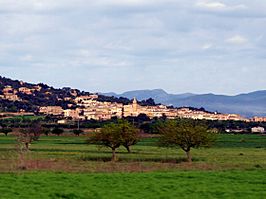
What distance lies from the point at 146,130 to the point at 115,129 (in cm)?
6905

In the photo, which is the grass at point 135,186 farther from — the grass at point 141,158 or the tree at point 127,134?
the tree at point 127,134

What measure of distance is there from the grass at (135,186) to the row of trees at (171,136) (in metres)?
27.4

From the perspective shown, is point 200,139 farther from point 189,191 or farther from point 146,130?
point 146,130

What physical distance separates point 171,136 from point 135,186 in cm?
3715

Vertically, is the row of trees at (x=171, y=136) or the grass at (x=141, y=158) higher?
the row of trees at (x=171, y=136)

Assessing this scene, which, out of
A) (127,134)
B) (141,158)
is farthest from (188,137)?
(127,134)

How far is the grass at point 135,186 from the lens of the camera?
3005cm

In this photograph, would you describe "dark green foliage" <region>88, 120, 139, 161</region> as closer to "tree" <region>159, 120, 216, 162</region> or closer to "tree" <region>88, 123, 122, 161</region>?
"tree" <region>88, 123, 122, 161</region>

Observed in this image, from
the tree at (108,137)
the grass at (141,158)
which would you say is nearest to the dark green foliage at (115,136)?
A: the tree at (108,137)

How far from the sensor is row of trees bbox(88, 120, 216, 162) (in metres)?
69.8

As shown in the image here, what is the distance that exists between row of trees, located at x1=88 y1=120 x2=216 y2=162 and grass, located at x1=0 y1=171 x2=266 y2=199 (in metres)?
27.4

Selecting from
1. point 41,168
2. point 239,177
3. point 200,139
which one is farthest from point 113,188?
point 200,139

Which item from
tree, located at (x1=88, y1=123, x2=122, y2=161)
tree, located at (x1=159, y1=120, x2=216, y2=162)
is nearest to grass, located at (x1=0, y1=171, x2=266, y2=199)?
tree, located at (x1=159, y1=120, x2=216, y2=162)

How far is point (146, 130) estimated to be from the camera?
478ft
